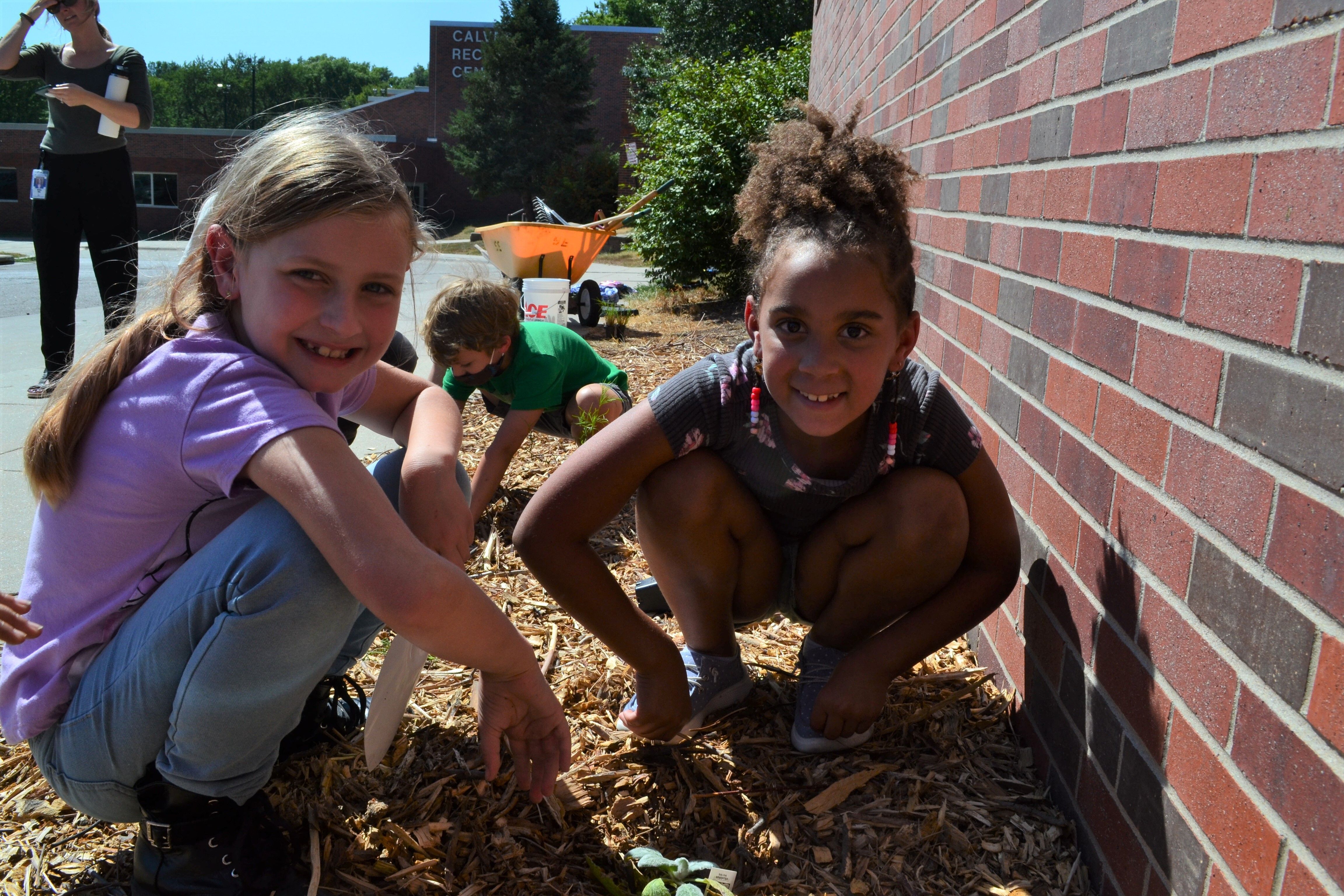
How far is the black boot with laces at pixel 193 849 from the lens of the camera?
160 centimetres

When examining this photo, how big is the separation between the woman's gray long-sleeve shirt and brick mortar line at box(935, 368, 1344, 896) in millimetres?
5146

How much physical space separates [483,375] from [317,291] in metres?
2.26

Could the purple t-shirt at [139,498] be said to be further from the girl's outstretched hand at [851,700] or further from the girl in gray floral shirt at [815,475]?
the girl's outstretched hand at [851,700]

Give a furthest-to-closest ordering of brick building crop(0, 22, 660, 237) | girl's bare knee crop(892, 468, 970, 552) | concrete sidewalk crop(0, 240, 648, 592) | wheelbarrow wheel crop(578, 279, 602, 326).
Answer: brick building crop(0, 22, 660, 237), wheelbarrow wheel crop(578, 279, 602, 326), concrete sidewalk crop(0, 240, 648, 592), girl's bare knee crop(892, 468, 970, 552)

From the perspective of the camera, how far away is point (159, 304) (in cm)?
184

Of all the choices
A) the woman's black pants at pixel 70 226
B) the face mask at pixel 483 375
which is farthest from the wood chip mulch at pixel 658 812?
the woman's black pants at pixel 70 226

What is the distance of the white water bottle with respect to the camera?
5.06 m

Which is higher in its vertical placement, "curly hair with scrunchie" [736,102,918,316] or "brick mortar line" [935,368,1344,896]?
"curly hair with scrunchie" [736,102,918,316]

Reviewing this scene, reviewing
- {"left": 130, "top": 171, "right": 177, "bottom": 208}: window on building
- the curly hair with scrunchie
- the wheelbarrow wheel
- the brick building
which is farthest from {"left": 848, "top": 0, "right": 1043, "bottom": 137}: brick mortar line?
{"left": 130, "top": 171, "right": 177, "bottom": 208}: window on building

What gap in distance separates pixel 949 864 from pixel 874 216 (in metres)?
1.24

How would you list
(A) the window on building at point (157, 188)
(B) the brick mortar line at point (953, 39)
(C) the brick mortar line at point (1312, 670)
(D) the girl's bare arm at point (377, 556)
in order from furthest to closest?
(A) the window on building at point (157, 188) → (B) the brick mortar line at point (953, 39) → (D) the girl's bare arm at point (377, 556) → (C) the brick mortar line at point (1312, 670)

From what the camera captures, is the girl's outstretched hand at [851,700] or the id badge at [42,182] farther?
the id badge at [42,182]

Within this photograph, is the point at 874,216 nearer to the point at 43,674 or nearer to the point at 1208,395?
the point at 1208,395

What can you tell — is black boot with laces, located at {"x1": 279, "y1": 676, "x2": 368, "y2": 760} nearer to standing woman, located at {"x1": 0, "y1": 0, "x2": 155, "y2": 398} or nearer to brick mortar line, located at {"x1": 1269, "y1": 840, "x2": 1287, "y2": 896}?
brick mortar line, located at {"x1": 1269, "y1": 840, "x2": 1287, "y2": 896}
